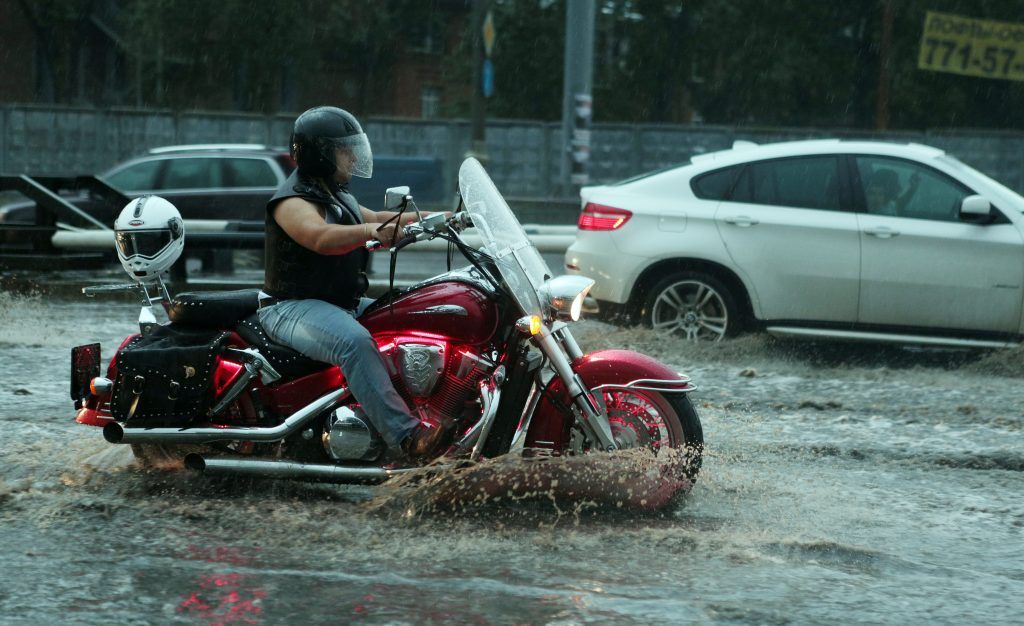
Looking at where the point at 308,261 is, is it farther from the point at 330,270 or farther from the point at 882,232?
the point at 882,232

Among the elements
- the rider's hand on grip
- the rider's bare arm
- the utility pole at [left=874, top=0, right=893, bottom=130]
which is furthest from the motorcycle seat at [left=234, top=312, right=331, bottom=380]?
the utility pole at [left=874, top=0, right=893, bottom=130]

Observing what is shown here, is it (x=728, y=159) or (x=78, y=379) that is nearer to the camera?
(x=78, y=379)

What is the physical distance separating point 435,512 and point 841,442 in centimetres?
254

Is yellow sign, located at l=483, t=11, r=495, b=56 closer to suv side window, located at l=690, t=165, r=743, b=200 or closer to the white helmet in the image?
suv side window, located at l=690, t=165, r=743, b=200

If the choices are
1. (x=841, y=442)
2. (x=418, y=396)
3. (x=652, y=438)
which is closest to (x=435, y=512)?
(x=418, y=396)

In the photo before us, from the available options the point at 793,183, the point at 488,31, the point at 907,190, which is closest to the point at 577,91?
the point at 488,31

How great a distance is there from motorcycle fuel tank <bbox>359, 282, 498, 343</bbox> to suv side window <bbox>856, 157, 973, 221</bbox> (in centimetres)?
512

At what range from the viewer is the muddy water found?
13.8 feet

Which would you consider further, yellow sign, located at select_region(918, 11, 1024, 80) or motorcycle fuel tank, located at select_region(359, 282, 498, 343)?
yellow sign, located at select_region(918, 11, 1024, 80)

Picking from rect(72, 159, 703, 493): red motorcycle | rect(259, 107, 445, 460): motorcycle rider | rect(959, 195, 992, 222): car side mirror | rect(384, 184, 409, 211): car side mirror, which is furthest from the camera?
rect(959, 195, 992, 222): car side mirror

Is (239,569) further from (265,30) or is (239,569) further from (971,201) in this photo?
(265,30)

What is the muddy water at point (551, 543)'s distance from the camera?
166 inches

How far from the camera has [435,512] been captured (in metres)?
5.27

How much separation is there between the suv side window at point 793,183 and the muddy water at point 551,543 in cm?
273
